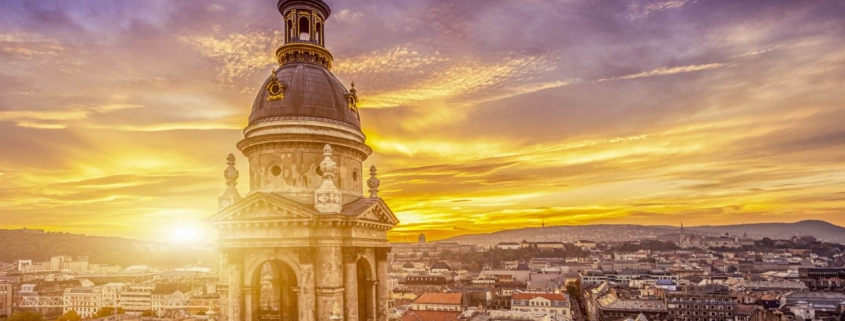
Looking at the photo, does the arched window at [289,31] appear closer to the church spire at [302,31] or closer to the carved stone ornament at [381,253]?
the church spire at [302,31]

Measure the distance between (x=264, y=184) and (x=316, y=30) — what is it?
6515 millimetres

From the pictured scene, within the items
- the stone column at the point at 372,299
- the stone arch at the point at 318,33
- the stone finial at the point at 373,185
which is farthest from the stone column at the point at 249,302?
the stone arch at the point at 318,33

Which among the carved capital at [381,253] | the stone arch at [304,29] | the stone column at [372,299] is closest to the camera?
the stone column at [372,299]

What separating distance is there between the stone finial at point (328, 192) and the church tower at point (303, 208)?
0.03 m

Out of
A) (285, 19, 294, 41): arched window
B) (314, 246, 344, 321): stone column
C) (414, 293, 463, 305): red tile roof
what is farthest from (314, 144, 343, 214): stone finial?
(414, 293, 463, 305): red tile roof

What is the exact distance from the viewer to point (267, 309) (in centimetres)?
2248

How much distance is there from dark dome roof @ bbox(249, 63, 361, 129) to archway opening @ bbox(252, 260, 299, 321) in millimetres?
5487

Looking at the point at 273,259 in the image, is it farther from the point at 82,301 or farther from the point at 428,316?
the point at 82,301

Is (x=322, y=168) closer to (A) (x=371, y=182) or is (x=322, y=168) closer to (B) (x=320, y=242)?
(B) (x=320, y=242)

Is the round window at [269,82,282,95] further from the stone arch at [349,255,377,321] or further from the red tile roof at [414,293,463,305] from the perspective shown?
the red tile roof at [414,293,463,305]

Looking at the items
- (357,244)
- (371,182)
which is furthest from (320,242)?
(371,182)

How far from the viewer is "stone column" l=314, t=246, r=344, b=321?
20000 mm

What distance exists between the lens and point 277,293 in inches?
910

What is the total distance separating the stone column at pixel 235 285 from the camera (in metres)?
20.7
